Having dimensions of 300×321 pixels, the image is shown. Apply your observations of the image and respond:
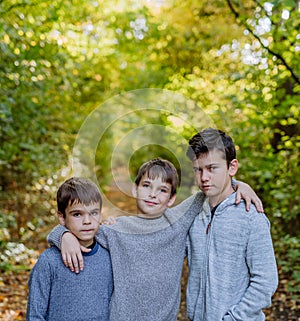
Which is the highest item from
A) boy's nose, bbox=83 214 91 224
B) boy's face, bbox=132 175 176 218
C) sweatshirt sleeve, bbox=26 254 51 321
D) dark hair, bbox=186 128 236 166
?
dark hair, bbox=186 128 236 166

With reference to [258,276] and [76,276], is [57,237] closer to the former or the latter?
[76,276]

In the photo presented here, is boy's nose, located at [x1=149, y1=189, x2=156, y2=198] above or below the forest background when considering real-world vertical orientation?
below

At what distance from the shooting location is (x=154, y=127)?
2.62 metres

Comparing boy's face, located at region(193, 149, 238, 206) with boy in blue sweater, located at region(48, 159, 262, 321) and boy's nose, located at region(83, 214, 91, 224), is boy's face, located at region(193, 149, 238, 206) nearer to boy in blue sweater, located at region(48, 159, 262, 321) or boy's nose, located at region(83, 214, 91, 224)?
boy in blue sweater, located at region(48, 159, 262, 321)

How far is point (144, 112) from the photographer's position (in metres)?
2.69

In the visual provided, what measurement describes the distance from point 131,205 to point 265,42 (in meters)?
3.90

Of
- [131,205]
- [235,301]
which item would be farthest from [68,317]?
Answer: [235,301]

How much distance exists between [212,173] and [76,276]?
0.74m

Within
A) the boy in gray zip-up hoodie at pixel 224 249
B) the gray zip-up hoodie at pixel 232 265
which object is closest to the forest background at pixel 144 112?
the boy in gray zip-up hoodie at pixel 224 249

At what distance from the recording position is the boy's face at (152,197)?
1.95 m

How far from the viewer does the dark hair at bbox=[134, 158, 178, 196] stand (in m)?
2.01

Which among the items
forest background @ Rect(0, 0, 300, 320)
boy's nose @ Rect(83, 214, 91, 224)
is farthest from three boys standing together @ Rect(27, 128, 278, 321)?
forest background @ Rect(0, 0, 300, 320)

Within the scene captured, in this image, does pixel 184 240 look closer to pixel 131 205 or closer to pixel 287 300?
pixel 131 205

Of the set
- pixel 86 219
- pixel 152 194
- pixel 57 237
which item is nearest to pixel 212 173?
pixel 152 194
